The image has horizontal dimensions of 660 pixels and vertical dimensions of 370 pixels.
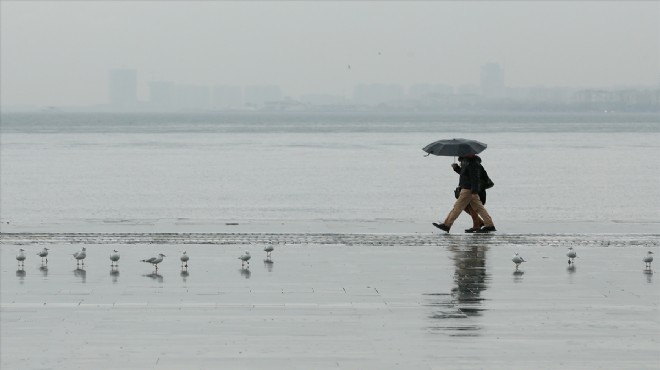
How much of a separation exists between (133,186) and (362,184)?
10.4 metres

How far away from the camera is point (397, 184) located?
57531 mm

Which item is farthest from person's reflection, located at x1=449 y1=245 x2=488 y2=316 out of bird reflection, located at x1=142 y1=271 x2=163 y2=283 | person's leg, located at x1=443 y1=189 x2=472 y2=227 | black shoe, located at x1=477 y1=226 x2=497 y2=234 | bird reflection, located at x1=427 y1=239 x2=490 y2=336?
bird reflection, located at x1=142 y1=271 x2=163 y2=283

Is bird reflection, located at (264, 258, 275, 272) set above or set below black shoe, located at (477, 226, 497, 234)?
below

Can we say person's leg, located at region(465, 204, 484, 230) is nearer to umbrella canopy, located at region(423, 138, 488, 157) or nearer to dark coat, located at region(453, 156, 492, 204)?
dark coat, located at region(453, 156, 492, 204)

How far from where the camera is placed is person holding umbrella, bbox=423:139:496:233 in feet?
80.7

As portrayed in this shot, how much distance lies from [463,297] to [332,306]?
5.95ft

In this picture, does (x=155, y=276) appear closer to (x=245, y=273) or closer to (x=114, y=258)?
(x=114, y=258)

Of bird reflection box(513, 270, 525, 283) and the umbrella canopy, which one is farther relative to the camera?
the umbrella canopy

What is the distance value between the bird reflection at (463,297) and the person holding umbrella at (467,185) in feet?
9.96

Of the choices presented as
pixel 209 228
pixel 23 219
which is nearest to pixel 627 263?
pixel 209 228

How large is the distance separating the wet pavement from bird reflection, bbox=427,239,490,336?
0.02 metres

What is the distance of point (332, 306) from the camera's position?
15383mm

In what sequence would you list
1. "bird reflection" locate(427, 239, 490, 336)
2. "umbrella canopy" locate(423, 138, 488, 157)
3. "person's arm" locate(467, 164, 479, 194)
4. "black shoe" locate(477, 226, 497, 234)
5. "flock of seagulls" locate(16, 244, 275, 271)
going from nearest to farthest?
"bird reflection" locate(427, 239, 490, 336) < "flock of seagulls" locate(16, 244, 275, 271) < "person's arm" locate(467, 164, 479, 194) < "black shoe" locate(477, 226, 497, 234) < "umbrella canopy" locate(423, 138, 488, 157)

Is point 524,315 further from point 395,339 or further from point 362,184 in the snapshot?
point 362,184
